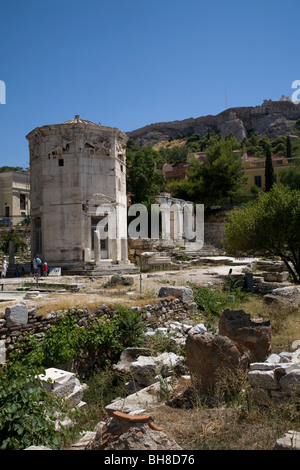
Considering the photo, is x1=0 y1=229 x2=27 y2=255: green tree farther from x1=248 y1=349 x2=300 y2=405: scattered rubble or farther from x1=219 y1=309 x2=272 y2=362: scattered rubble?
x1=248 y1=349 x2=300 y2=405: scattered rubble

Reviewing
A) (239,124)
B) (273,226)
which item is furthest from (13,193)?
(239,124)

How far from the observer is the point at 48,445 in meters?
4.86

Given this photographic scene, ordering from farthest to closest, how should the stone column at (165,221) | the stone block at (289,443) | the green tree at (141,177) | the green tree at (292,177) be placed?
the green tree at (292,177) → the green tree at (141,177) → the stone column at (165,221) → the stone block at (289,443)

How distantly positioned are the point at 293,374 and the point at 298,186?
116 ft

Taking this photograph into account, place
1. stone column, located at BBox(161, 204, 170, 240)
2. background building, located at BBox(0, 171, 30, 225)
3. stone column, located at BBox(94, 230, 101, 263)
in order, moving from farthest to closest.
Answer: background building, located at BBox(0, 171, 30, 225) < stone column, located at BBox(161, 204, 170, 240) < stone column, located at BBox(94, 230, 101, 263)

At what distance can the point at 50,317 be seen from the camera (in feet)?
27.4

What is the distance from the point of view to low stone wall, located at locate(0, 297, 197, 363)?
7570 millimetres

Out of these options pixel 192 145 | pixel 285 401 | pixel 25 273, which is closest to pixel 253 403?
pixel 285 401

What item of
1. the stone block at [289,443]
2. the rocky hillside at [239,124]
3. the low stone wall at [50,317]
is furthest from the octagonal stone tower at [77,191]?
the rocky hillside at [239,124]

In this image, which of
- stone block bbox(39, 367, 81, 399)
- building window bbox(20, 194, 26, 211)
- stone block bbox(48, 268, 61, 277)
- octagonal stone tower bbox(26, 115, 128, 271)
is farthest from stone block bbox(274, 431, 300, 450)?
building window bbox(20, 194, 26, 211)

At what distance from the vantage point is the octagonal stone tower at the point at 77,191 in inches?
811

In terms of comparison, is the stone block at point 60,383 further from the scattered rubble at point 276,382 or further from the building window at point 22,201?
the building window at point 22,201

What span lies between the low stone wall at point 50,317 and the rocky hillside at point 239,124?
3569 inches
